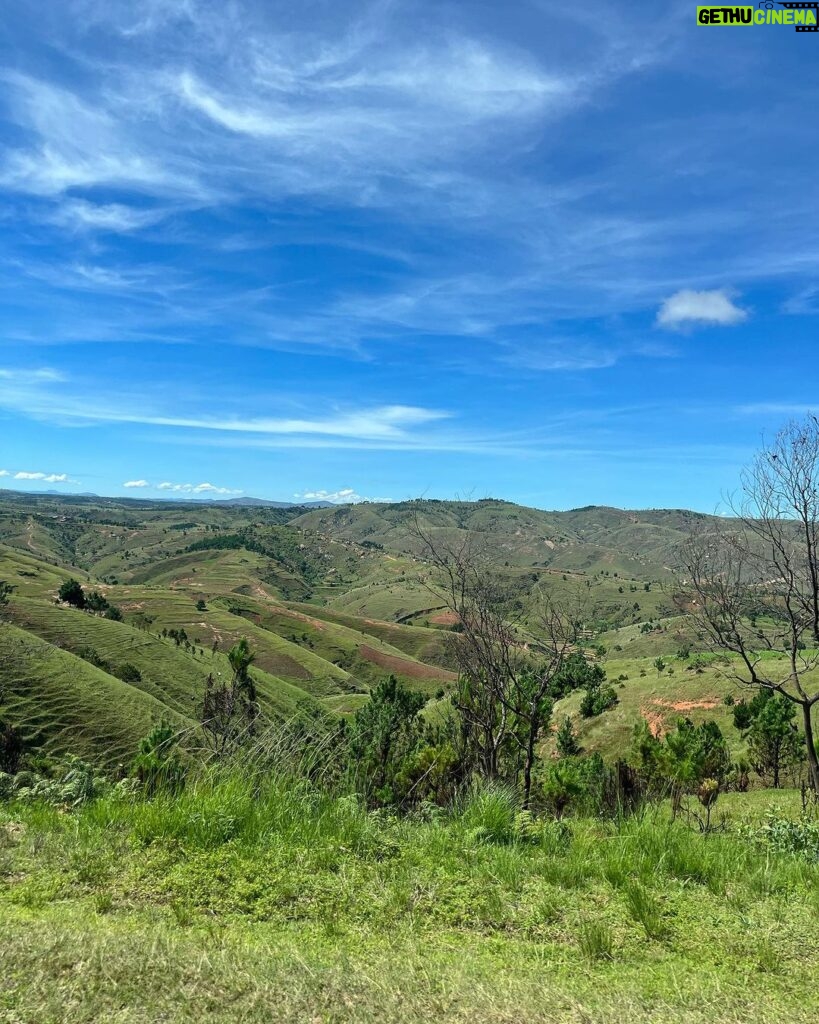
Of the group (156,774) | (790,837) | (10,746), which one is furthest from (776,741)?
(10,746)

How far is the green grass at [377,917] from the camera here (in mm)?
3223

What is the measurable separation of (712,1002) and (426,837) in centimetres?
288

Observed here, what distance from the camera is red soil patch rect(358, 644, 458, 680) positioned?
13862 cm

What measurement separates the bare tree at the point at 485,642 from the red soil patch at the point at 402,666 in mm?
118000

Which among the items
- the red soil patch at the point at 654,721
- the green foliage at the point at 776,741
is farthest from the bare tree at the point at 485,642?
the red soil patch at the point at 654,721

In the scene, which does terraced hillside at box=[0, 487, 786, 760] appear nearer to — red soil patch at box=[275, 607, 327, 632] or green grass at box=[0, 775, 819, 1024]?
red soil patch at box=[275, 607, 327, 632]

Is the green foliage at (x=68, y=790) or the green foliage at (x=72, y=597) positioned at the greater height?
the green foliage at (x=68, y=790)

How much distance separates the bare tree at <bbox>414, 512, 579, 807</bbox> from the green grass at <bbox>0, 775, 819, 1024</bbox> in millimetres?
12792

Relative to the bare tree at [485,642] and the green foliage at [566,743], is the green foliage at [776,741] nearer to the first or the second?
the green foliage at [566,743]

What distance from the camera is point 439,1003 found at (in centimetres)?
322

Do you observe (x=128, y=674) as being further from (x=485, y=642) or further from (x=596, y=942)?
(x=596, y=942)

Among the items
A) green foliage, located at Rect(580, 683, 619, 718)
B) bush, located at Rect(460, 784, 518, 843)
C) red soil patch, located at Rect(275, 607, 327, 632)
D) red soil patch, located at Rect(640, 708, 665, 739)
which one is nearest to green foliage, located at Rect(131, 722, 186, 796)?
bush, located at Rect(460, 784, 518, 843)

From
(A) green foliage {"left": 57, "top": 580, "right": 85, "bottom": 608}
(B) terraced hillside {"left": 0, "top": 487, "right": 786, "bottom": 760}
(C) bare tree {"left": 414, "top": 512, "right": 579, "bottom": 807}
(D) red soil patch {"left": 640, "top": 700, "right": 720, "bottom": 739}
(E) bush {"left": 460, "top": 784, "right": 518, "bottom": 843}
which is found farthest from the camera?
(A) green foliage {"left": 57, "top": 580, "right": 85, "bottom": 608}

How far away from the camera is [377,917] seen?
14.2 ft
